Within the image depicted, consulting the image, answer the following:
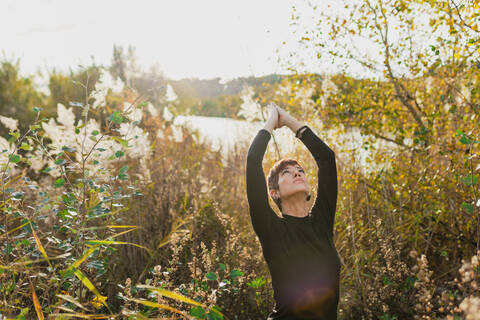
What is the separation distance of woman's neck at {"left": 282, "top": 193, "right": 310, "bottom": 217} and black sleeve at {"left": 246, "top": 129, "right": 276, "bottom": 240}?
0.13 meters

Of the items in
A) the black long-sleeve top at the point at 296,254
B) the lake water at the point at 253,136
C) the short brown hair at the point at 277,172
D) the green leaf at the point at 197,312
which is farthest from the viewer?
the lake water at the point at 253,136

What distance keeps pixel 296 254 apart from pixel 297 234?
113mm

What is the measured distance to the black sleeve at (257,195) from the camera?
1.89m

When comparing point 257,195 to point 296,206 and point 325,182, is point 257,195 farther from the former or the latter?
point 325,182

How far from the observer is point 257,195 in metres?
1.91

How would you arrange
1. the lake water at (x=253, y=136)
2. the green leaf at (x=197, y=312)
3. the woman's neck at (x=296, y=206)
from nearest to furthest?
the green leaf at (x=197, y=312), the woman's neck at (x=296, y=206), the lake water at (x=253, y=136)

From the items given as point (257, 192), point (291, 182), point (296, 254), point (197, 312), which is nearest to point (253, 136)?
point (291, 182)

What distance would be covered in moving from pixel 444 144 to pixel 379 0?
4.67 ft

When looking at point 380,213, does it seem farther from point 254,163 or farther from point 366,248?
point 254,163

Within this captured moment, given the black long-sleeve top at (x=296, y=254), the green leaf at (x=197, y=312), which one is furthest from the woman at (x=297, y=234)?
the green leaf at (x=197, y=312)

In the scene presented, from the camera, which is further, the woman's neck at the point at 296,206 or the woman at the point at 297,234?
the woman's neck at the point at 296,206

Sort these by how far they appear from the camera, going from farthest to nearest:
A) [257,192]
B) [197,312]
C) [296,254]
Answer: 1. [257,192]
2. [296,254]
3. [197,312]

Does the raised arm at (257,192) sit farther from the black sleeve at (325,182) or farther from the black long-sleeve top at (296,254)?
the black sleeve at (325,182)

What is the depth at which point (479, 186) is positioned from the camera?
2557mm
